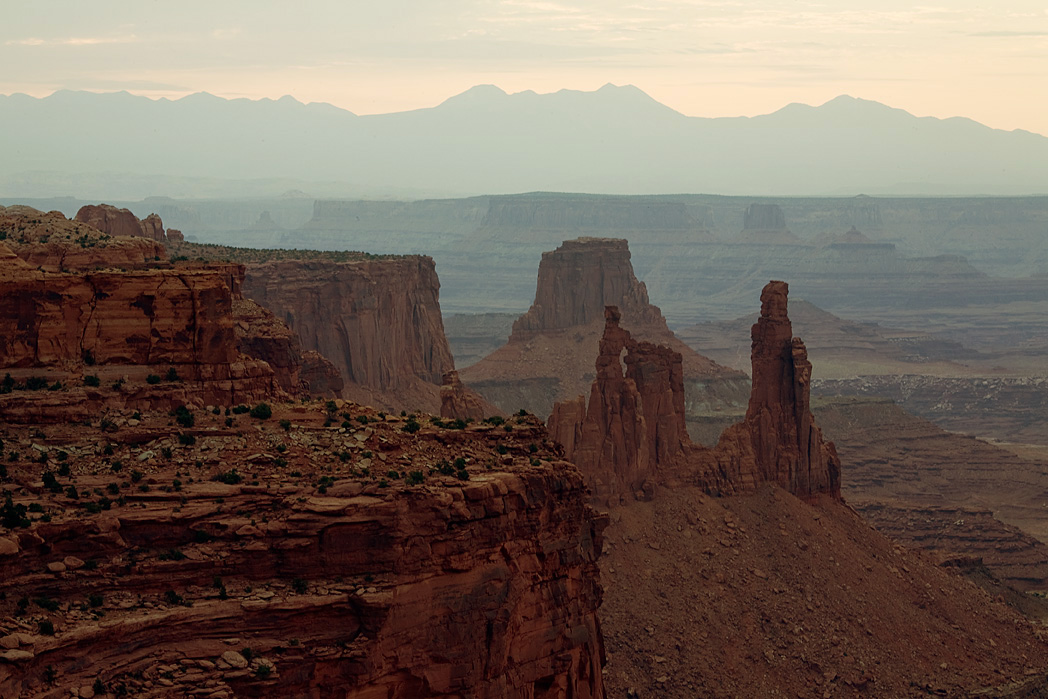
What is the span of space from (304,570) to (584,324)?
136m

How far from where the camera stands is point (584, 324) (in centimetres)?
17475

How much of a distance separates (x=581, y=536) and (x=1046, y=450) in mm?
153509

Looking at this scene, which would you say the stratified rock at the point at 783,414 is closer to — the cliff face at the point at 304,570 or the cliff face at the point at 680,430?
the cliff face at the point at 680,430

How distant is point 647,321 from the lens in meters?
176

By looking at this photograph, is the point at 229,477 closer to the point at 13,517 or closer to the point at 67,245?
the point at 13,517

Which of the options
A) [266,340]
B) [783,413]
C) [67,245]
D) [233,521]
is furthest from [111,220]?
[233,521]

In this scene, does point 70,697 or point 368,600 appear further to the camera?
point 368,600

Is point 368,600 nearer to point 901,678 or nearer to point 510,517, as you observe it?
point 510,517

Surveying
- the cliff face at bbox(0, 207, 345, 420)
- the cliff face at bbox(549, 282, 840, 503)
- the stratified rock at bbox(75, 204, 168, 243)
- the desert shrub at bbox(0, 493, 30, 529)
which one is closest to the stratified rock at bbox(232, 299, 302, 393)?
the cliff face at bbox(549, 282, 840, 503)

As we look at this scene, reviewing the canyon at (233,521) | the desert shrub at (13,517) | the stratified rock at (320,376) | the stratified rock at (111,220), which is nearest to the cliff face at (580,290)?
the stratified rock at (111,220)

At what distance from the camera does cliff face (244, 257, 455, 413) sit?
119m

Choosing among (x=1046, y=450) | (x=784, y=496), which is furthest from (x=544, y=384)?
(x=784, y=496)

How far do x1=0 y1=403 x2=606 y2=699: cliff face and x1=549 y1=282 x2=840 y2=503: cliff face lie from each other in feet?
137

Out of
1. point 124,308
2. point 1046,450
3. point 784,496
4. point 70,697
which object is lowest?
point 1046,450
